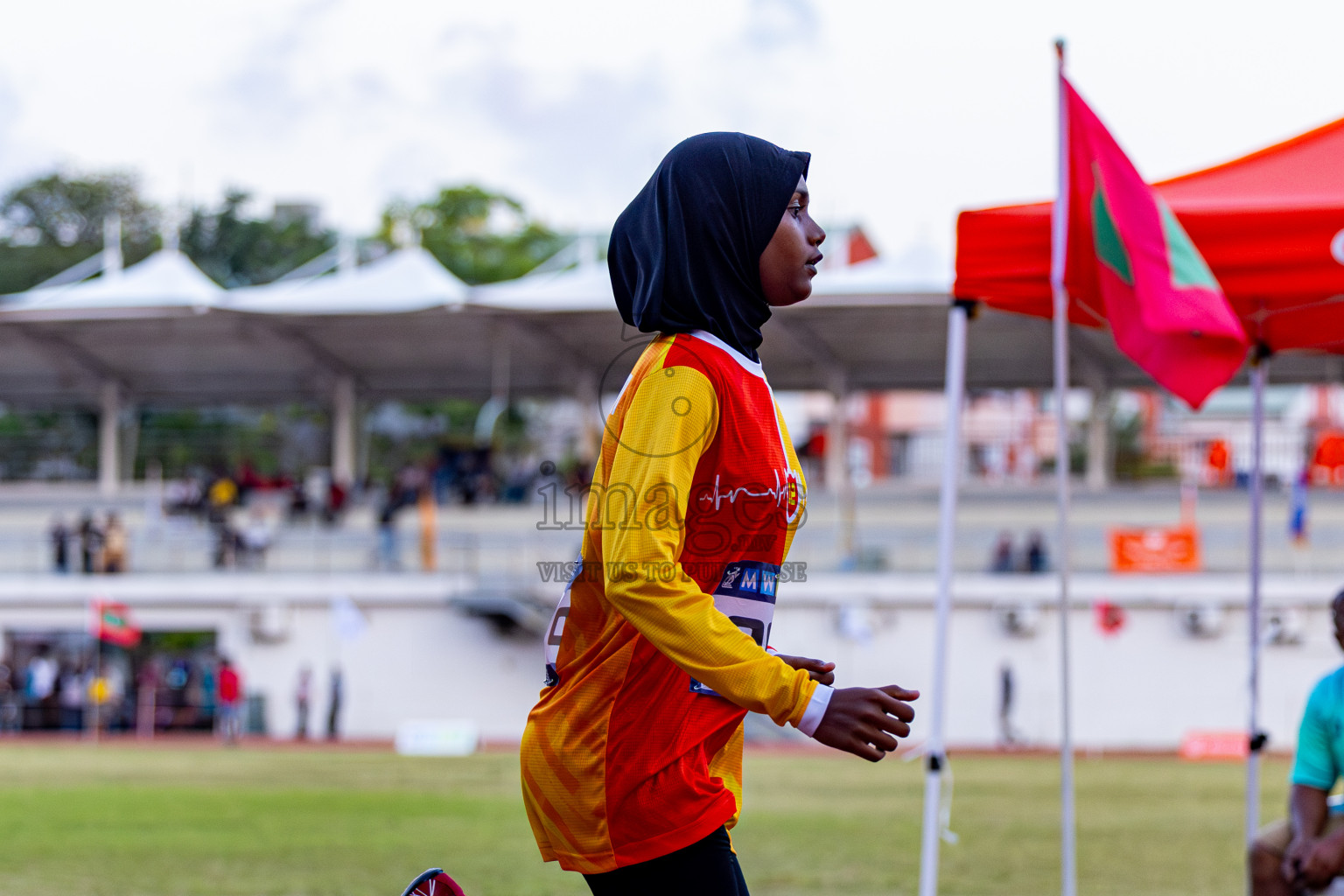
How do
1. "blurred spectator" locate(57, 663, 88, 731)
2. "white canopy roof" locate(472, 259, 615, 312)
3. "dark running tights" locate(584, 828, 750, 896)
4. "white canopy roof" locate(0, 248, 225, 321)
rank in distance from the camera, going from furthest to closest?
"white canopy roof" locate(0, 248, 225, 321)
"white canopy roof" locate(472, 259, 615, 312)
"blurred spectator" locate(57, 663, 88, 731)
"dark running tights" locate(584, 828, 750, 896)

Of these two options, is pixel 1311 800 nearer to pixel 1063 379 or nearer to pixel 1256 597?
pixel 1063 379

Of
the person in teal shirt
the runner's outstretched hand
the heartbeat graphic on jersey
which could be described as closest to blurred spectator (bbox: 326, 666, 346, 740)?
the person in teal shirt

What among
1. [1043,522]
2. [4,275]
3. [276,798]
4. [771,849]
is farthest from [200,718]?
[4,275]

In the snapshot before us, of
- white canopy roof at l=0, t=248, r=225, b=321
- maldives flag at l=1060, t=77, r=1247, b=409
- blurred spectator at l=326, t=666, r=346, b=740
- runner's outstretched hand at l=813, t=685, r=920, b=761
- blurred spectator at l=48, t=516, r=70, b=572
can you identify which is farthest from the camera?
white canopy roof at l=0, t=248, r=225, b=321

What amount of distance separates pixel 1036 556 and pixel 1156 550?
213cm

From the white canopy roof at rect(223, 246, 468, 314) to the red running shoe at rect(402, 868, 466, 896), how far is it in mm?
28464

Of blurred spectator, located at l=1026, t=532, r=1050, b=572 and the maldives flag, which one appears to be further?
→ blurred spectator, located at l=1026, t=532, r=1050, b=572

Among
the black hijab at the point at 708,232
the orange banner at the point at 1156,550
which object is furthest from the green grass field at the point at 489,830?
the orange banner at the point at 1156,550

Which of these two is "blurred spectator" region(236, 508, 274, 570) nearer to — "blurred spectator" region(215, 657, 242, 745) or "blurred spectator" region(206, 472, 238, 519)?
"blurred spectator" region(206, 472, 238, 519)

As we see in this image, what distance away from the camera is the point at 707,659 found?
232 cm

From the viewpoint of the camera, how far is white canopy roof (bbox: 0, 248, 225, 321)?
32656mm

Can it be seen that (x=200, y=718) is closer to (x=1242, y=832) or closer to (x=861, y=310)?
(x=861, y=310)

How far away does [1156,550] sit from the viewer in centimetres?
2742

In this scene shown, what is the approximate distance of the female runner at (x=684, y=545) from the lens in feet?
7.95
